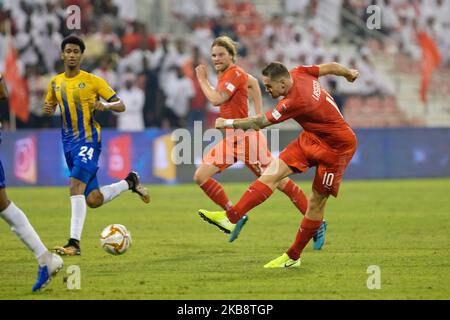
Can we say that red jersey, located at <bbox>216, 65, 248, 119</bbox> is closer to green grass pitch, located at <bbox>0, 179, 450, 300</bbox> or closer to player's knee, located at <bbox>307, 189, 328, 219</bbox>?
green grass pitch, located at <bbox>0, 179, 450, 300</bbox>

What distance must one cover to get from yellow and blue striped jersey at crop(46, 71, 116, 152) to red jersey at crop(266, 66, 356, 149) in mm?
2468

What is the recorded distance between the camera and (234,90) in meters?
11.1

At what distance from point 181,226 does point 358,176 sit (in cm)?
932

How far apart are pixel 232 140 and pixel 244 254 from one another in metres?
1.78

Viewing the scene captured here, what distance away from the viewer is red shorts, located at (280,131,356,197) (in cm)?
919

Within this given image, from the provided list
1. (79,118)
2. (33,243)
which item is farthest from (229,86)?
(33,243)

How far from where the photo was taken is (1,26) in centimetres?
2125

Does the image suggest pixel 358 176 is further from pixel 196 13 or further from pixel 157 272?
pixel 157 272

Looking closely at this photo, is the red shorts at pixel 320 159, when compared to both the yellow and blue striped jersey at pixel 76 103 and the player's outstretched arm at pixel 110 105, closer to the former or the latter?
the player's outstretched arm at pixel 110 105

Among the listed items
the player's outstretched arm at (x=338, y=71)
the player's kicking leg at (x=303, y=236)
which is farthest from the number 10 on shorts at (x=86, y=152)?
the player's outstretched arm at (x=338, y=71)

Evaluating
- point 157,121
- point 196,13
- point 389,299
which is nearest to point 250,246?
point 389,299

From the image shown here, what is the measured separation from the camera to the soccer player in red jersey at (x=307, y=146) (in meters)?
8.94

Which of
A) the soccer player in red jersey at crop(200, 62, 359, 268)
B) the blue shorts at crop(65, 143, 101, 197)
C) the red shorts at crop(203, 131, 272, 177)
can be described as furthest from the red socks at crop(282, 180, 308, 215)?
the blue shorts at crop(65, 143, 101, 197)

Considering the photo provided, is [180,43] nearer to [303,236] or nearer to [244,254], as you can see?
[244,254]
